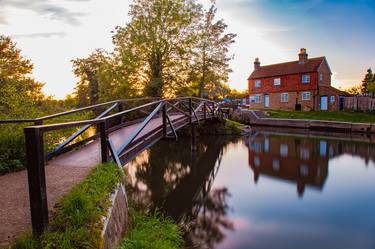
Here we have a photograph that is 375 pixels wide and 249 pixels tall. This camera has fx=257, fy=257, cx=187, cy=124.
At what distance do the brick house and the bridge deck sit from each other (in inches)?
→ 1138

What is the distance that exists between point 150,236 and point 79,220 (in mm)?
1851

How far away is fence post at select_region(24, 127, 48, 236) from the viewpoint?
7.88ft

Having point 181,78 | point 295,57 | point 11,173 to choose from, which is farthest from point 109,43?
point 295,57

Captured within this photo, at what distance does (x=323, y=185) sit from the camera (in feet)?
30.9

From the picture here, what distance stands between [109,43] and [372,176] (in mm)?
20312

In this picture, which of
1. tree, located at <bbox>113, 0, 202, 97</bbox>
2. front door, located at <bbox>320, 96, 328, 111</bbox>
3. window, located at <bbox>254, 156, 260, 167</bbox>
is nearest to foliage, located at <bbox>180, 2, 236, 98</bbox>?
tree, located at <bbox>113, 0, 202, 97</bbox>

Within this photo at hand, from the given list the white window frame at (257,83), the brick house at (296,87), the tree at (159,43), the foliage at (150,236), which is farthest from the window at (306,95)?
the foliage at (150,236)

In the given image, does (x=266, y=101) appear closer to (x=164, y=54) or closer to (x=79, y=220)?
(x=164, y=54)

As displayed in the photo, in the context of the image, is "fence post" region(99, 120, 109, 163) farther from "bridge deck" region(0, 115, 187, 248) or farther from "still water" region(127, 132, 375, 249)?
"still water" region(127, 132, 375, 249)

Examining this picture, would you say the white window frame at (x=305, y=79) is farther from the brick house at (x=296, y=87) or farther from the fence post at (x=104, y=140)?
the fence post at (x=104, y=140)

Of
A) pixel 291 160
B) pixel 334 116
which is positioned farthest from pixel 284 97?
pixel 291 160

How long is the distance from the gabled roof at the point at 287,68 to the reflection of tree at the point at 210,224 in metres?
26.6

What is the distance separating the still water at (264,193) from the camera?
5949mm

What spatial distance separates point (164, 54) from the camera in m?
20.8
